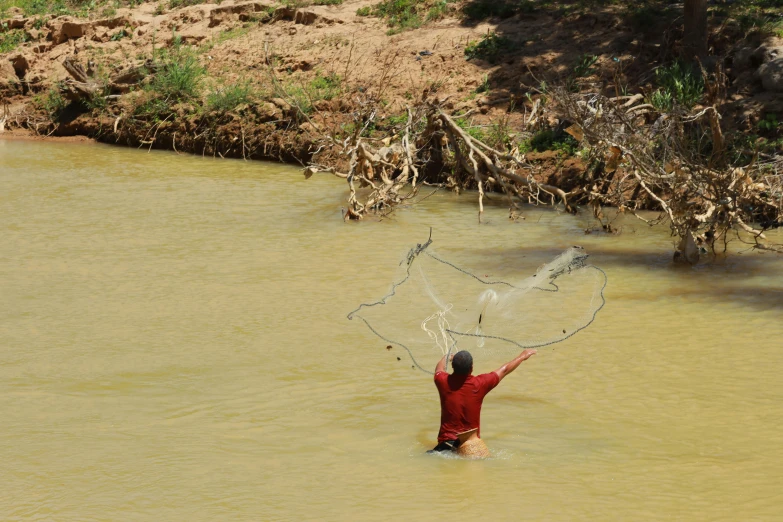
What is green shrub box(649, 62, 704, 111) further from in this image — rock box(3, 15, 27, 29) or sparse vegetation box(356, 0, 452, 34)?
rock box(3, 15, 27, 29)

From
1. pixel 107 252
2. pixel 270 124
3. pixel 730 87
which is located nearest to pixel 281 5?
pixel 270 124

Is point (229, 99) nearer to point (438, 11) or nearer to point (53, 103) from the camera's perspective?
point (438, 11)

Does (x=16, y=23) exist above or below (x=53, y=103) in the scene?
above

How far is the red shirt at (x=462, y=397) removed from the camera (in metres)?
7.18

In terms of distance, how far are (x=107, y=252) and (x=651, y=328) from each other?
6.98 meters

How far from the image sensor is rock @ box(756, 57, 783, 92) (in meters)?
17.3

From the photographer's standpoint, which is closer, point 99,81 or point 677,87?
point 677,87

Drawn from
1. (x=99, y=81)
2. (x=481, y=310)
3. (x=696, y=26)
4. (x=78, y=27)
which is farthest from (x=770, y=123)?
(x=78, y=27)

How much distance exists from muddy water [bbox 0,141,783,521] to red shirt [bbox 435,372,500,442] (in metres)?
0.29

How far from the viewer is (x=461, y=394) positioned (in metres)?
7.18

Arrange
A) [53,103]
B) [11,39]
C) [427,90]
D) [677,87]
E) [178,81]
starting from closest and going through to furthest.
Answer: [677,87]
[427,90]
[178,81]
[53,103]
[11,39]

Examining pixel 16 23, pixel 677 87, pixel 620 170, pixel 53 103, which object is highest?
pixel 677 87

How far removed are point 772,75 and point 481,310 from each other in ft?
31.2

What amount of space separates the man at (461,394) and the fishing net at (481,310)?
1.85 m
